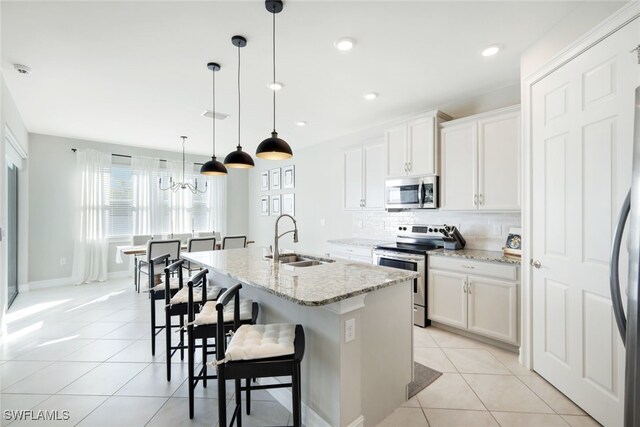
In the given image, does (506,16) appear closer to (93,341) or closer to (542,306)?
(542,306)

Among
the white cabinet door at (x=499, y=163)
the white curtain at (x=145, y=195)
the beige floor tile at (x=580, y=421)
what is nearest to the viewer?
the beige floor tile at (x=580, y=421)

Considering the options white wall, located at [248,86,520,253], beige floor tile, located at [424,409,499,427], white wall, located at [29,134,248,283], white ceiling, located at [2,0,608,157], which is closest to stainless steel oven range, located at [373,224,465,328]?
→ white wall, located at [248,86,520,253]

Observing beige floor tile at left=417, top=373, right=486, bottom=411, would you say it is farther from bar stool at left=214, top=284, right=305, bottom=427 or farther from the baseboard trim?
bar stool at left=214, top=284, right=305, bottom=427

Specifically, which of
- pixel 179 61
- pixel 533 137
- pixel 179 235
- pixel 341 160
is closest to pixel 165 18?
pixel 179 61

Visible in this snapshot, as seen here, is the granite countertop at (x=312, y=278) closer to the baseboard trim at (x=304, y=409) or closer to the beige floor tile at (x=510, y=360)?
the baseboard trim at (x=304, y=409)

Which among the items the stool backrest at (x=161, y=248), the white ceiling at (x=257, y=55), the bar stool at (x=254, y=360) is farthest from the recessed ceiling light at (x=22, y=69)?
the bar stool at (x=254, y=360)

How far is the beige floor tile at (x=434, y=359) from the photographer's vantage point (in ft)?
8.07

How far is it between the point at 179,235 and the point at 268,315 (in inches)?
184

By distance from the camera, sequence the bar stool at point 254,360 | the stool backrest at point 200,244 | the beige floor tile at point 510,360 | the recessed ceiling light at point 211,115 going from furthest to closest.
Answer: the stool backrest at point 200,244 < the recessed ceiling light at point 211,115 < the beige floor tile at point 510,360 < the bar stool at point 254,360

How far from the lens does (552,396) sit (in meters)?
2.05

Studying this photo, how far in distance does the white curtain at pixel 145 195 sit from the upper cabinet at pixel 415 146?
190 inches

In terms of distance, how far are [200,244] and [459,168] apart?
3.99 meters

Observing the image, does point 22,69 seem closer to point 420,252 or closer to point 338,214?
point 338,214

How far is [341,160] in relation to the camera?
5.02 m
